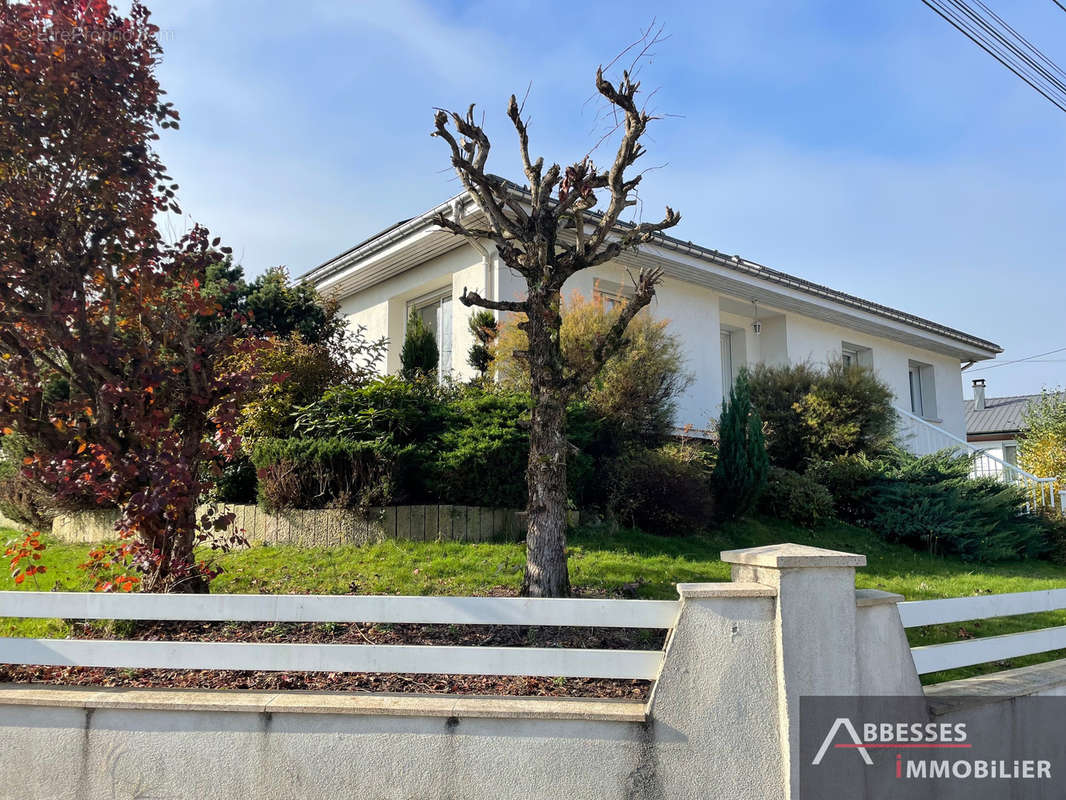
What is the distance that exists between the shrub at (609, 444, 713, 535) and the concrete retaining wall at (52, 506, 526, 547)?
116 cm

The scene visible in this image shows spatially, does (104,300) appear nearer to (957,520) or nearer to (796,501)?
(796,501)

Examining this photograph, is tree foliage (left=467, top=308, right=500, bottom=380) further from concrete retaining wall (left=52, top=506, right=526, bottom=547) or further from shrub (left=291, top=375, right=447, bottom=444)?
concrete retaining wall (left=52, top=506, right=526, bottom=547)

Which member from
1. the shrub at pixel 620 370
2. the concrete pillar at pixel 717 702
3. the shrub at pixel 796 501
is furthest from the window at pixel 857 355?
the concrete pillar at pixel 717 702

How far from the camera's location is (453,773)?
3121mm

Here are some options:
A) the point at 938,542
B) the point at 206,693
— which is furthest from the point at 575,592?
the point at 938,542

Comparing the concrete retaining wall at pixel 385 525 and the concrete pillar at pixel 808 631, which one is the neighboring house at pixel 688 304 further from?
the concrete pillar at pixel 808 631

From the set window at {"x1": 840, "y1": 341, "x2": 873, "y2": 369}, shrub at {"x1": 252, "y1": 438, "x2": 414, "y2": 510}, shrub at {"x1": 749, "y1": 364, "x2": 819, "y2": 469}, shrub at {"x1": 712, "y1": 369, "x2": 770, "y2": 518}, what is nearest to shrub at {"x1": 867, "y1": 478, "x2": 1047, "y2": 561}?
shrub at {"x1": 749, "y1": 364, "x2": 819, "y2": 469}

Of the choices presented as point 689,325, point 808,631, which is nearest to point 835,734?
point 808,631

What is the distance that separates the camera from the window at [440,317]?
38.3ft

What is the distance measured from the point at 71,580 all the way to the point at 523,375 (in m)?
4.90

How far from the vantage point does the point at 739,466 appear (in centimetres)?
831

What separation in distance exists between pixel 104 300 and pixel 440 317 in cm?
717

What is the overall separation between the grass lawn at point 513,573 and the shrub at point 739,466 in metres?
0.41

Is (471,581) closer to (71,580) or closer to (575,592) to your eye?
(575,592)
